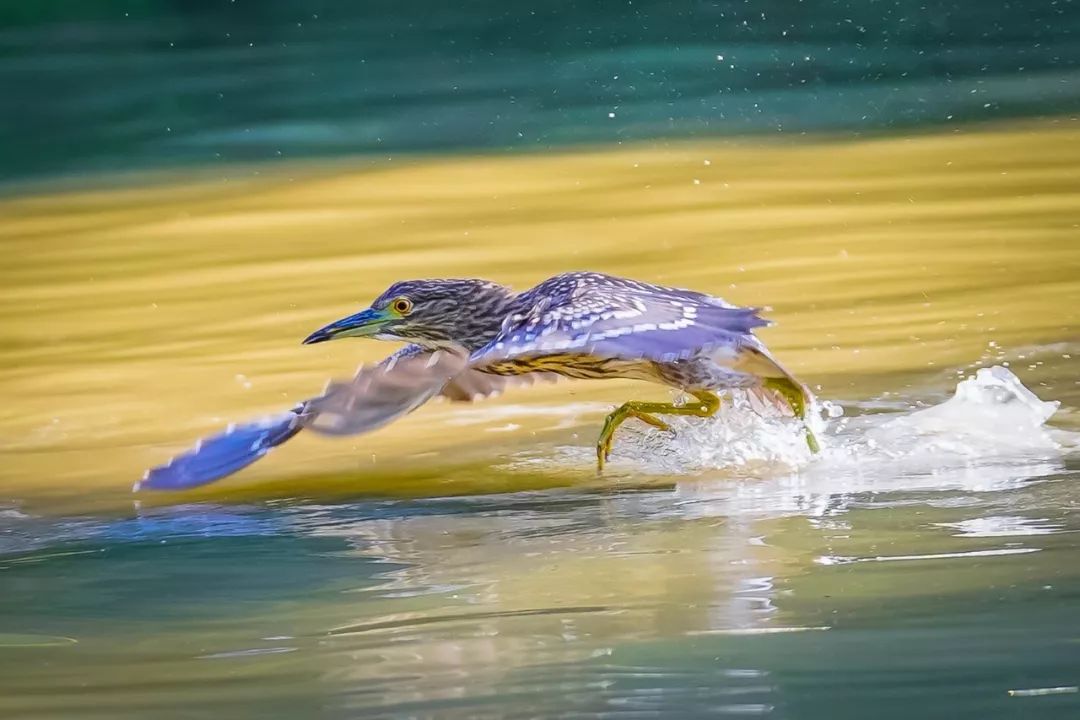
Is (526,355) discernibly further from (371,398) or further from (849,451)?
(849,451)

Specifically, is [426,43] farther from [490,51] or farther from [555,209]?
[555,209]

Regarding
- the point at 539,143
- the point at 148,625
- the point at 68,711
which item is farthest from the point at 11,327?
the point at 68,711

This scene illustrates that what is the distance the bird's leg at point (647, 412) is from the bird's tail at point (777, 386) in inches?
4.3

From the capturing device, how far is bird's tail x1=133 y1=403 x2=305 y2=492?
3.96 meters

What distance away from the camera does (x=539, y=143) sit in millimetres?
7684

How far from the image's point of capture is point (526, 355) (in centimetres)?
394

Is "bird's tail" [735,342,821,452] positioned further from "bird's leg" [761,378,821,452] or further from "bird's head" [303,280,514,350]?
"bird's head" [303,280,514,350]

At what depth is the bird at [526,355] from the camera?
380cm

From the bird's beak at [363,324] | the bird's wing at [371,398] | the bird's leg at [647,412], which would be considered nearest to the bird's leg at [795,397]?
the bird's leg at [647,412]

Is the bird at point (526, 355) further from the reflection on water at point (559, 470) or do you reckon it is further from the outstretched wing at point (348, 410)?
the reflection on water at point (559, 470)

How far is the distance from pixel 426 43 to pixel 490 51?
0.30 metres

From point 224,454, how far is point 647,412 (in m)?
Result: 0.86

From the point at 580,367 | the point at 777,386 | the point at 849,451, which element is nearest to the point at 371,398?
the point at 580,367

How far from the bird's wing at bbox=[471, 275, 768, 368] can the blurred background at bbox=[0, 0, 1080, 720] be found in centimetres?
32
